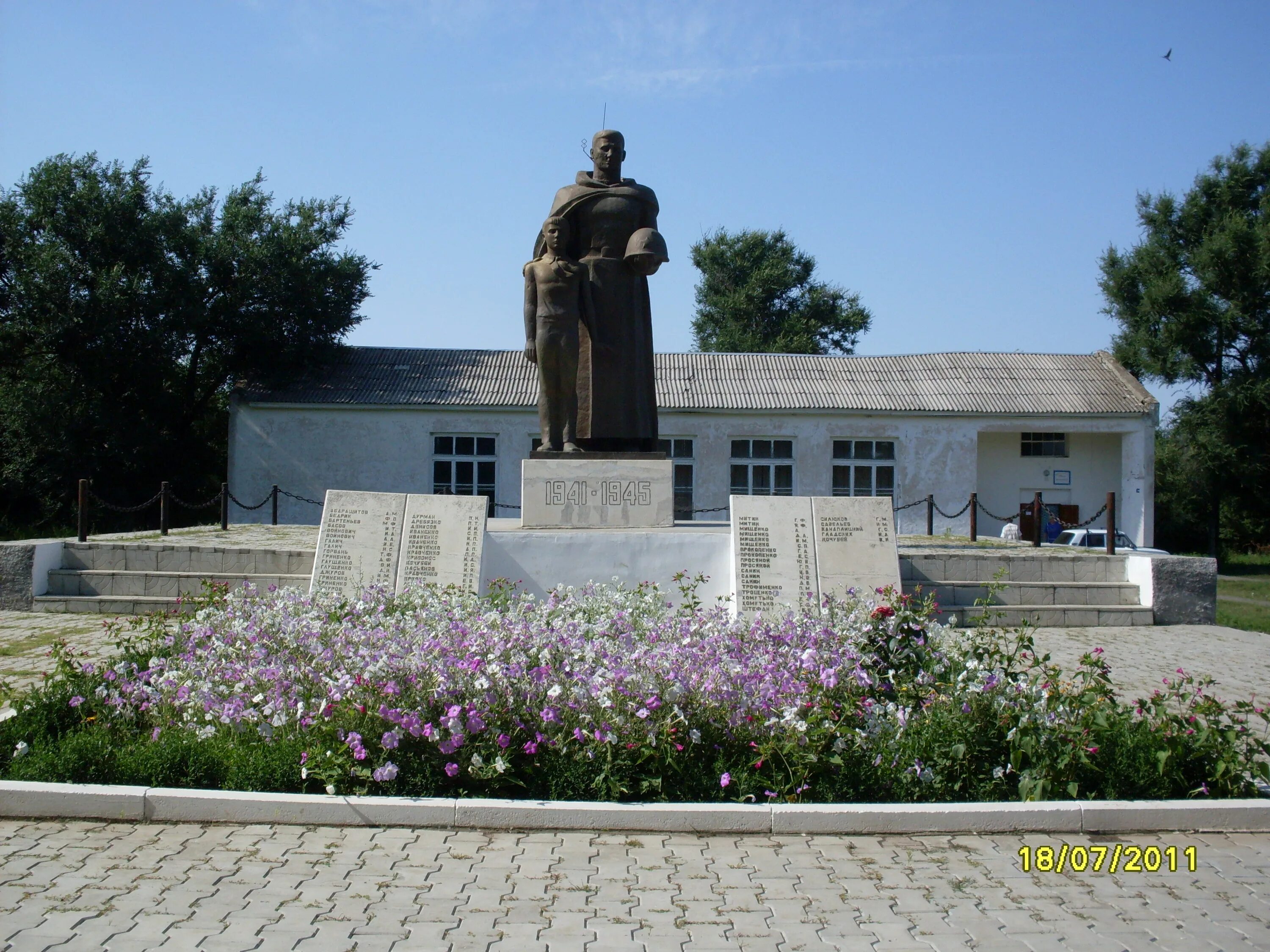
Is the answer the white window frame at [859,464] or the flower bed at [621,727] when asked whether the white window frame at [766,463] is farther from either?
the flower bed at [621,727]

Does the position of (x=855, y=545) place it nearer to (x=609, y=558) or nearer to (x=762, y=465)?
(x=609, y=558)

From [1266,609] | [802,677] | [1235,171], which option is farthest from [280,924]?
[1235,171]

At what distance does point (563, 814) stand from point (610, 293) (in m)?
5.55

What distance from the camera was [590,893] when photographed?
310cm

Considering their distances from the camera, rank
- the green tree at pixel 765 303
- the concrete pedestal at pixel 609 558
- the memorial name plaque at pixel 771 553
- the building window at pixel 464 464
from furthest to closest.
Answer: the green tree at pixel 765 303, the building window at pixel 464 464, the concrete pedestal at pixel 609 558, the memorial name plaque at pixel 771 553

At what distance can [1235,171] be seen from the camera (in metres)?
26.8

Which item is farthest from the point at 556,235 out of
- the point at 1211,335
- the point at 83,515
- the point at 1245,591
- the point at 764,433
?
the point at 1211,335

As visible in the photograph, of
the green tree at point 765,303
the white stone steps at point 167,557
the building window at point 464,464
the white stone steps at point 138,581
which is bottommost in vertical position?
the white stone steps at point 138,581

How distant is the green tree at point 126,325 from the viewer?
19.5 metres

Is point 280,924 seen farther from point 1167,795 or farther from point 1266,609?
point 1266,609

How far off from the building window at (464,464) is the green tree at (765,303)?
14.0 m

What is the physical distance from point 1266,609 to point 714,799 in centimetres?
1392

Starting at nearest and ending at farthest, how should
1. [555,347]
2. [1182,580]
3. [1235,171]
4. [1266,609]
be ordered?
1. [555,347]
2. [1182,580]
3. [1266,609]
4. [1235,171]
